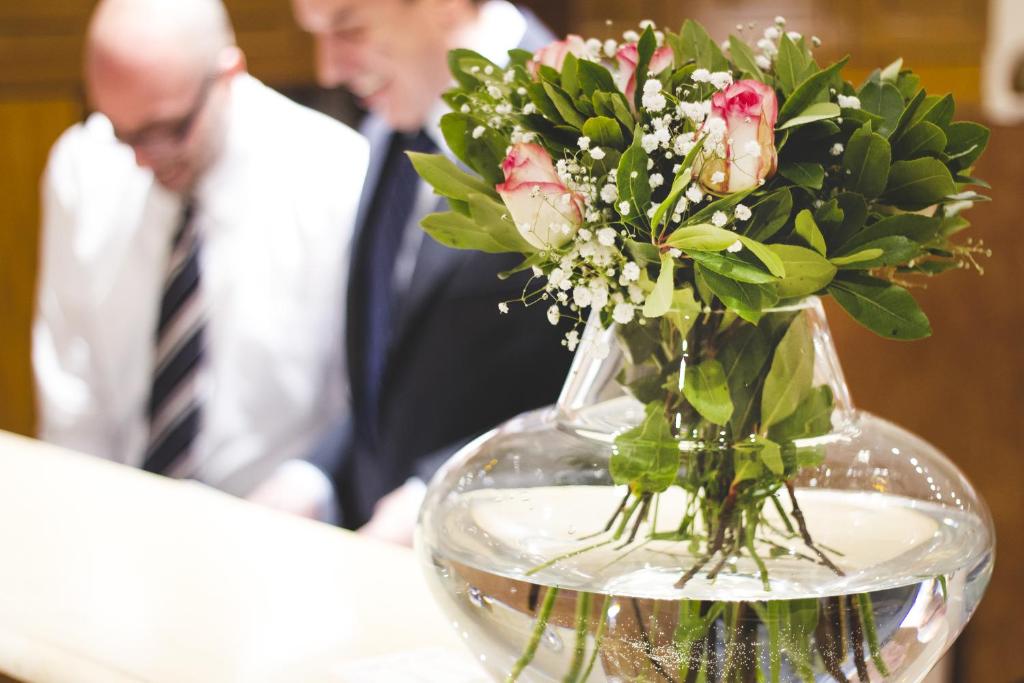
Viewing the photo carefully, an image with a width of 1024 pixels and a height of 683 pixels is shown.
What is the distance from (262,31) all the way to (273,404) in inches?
53.1

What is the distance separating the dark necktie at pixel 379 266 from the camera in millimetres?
1911

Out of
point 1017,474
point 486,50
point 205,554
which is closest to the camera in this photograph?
point 205,554

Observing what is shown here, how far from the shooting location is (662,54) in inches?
21.7

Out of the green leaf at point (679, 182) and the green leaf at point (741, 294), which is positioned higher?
the green leaf at point (679, 182)

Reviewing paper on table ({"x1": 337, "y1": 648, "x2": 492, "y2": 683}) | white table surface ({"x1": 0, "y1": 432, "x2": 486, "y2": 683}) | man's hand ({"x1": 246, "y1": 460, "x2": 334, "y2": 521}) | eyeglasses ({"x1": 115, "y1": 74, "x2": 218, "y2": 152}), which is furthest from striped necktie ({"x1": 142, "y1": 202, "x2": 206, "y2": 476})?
paper on table ({"x1": 337, "y1": 648, "x2": 492, "y2": 683})

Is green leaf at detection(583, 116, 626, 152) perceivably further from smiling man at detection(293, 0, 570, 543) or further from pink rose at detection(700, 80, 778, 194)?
smiling man at detection(293, 0, 570, 543)

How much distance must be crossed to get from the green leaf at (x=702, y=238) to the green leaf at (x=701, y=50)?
0.37ft

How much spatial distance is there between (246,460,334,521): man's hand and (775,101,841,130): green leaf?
1600 millimetres

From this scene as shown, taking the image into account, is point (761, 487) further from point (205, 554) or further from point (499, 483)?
point (205, 554)

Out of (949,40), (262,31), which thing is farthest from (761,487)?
(949,40)

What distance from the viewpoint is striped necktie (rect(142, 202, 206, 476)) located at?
2.35 meters

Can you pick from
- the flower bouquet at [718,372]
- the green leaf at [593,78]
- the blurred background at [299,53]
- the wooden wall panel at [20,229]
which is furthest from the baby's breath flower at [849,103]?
the wooden wall panel at [20,229]

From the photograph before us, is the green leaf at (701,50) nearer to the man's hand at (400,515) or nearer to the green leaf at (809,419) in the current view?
the green leaf at (809,419)

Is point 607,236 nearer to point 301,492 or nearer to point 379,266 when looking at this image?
point 379,266
